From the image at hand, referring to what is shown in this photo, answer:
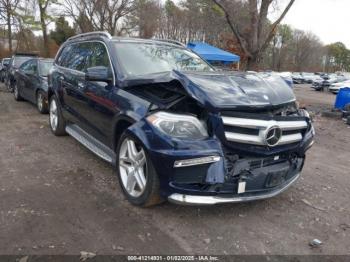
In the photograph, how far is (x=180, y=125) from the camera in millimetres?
3121

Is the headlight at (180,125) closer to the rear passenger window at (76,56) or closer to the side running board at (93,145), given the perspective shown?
the side running board at (93,145)

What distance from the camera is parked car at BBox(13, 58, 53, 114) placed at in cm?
843

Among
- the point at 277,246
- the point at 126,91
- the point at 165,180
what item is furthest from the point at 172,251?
the point at 126,91

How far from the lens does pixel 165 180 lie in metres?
3.07

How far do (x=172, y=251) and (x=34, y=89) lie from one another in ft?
24.4

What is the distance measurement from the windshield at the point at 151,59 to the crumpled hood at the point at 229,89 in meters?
0.51

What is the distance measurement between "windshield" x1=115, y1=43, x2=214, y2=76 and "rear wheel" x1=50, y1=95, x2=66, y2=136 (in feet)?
7.58

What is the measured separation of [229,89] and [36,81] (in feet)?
22.5

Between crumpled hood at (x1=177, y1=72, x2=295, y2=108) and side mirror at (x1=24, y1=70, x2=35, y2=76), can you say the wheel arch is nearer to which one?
crumpled hood at (x1=177, y1=72, x2=295, y2=108)

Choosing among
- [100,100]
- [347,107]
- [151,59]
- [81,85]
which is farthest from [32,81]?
[347,107]

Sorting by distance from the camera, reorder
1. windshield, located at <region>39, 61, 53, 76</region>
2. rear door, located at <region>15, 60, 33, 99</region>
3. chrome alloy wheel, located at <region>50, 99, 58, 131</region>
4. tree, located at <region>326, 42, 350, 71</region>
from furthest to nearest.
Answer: tree, located at <region>326, 42, 350, 71</region>, rear door, located at <region>15, 60, 33, 99</region>, windshield, located at <region>39, 61, 53, 76</region>, chrome alloy wheel, located at <region>50, 99, 58, 131</region>

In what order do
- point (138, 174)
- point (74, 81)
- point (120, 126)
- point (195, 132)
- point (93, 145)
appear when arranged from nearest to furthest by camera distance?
point (195, 132), point (138, 174), point (120, 126), point (93, 145), point (74, 81)

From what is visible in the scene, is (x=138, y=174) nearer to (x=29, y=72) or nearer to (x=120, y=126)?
(x=120, y=126)

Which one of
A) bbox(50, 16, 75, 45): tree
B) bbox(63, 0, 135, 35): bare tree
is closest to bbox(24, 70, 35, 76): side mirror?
bbox(63, 0, 135, 35): bare tree
